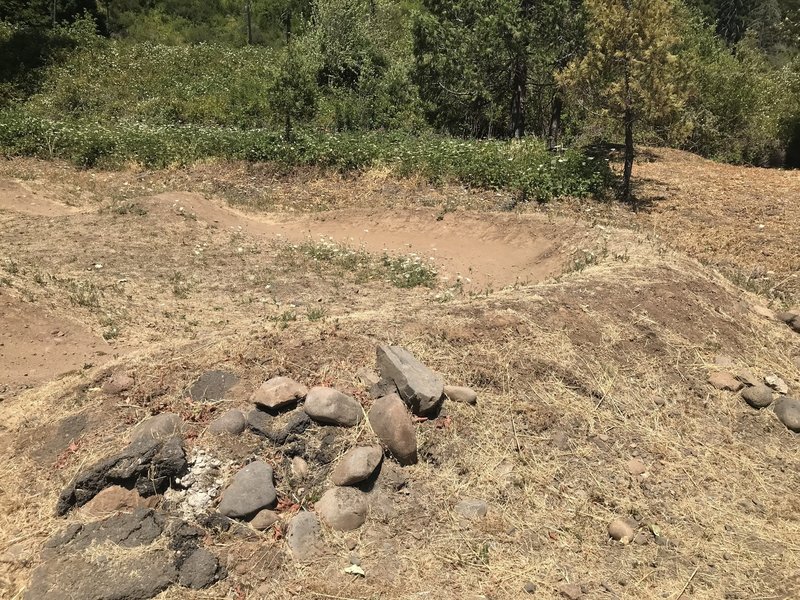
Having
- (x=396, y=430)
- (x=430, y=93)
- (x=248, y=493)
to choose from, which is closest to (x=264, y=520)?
(x=248, y=493)

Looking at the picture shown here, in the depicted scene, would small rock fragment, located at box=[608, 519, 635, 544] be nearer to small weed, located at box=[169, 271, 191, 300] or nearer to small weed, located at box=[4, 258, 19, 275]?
small weed, located at box=[169, 271, 191, 300]

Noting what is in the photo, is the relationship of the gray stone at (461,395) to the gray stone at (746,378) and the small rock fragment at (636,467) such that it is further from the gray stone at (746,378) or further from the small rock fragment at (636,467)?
the gray stone at (746,378)

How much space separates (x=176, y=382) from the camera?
514 centimetres

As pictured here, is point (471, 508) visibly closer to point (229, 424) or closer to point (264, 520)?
point (264, 520)

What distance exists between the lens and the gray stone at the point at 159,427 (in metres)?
4.54

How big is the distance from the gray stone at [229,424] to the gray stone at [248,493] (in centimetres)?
39

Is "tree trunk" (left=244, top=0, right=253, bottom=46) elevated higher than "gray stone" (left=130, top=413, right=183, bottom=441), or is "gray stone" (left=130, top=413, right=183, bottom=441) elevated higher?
"tree trunk" (left=244, top=0, right=253, bottom=46)

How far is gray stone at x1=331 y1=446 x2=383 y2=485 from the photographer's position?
4.37 metres

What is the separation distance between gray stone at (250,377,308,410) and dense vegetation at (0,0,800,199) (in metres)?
8.99

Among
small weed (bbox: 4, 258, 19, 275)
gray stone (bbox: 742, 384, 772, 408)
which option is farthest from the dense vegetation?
small weed (bbox: 4, 258, 19, 275)

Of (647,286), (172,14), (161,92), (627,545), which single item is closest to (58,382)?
(627,545)

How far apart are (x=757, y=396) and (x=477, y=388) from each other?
9.46ft

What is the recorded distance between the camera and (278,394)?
15.8 ft

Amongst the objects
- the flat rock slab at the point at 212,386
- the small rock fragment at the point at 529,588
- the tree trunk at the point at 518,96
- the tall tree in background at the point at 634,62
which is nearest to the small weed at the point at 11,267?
the flat rock slab at the point at 212,386
